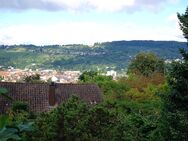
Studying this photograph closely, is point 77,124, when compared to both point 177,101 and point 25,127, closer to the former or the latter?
point 177,101

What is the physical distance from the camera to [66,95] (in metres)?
42.8

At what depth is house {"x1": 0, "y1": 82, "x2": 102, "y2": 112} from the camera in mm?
39719

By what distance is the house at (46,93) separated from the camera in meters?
39.7

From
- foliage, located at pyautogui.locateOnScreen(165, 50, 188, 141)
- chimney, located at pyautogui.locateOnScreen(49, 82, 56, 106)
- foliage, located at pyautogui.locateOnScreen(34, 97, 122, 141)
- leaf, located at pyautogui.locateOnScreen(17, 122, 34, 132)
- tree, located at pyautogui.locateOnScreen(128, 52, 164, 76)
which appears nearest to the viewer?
leaf, located at pyautogui.locateOnScreen(17, 122, 34, 132)

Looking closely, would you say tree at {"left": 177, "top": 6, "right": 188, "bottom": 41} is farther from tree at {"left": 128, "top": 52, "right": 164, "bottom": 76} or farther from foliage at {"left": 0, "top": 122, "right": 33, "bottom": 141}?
tree at {"left": 128, "top": 52, "right": 164, "bottom": 76}

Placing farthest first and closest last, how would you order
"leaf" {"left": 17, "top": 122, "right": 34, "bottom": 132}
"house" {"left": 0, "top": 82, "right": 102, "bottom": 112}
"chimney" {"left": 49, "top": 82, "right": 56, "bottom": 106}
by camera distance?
"chimney" {"left": 49, "top": 82, "right": 56, "bottom": 106} < "house" {"left": 0, "top": 82, "right": 102, "bottom": 112} < "leaf" {"left": 17, "top": 122, "right": 34, "bottom": 132}

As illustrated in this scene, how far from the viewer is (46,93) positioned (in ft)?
137

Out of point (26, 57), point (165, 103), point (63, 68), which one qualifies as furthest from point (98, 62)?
point (165, 103)

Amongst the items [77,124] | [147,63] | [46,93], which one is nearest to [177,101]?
[77,124]

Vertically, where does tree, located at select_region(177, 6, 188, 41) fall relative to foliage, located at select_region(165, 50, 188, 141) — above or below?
above

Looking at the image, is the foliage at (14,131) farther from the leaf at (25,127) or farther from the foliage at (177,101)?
the foliage at (177,101)

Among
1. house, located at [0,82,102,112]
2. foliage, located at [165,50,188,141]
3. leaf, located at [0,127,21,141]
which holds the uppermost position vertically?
leaf, located at [0,127,21,141]

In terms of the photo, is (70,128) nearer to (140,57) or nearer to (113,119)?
(113,119)

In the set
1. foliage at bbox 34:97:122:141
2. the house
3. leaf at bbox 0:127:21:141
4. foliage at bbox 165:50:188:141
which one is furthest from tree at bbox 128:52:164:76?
leaf at bbox 0:127:21:141
